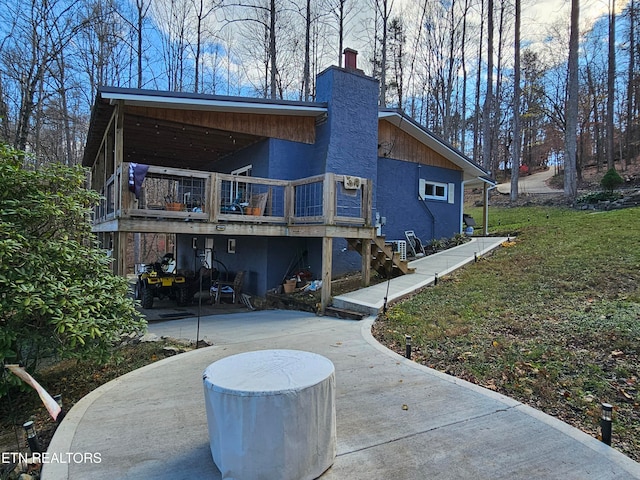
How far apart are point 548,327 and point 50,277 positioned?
6144mm

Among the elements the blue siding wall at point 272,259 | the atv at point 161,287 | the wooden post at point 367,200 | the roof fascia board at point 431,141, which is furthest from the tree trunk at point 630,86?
the atv at point 161,287

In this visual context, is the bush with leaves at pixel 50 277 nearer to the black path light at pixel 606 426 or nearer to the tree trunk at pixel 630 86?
the black path light at pixel 606 426

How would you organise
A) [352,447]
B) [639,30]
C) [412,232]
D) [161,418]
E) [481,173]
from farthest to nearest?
1. [639,30]
2. [481,173]
3. [412,232]
4. [161,418]
5. [352,447]

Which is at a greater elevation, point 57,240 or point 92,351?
point 57,240

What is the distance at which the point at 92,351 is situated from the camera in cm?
402

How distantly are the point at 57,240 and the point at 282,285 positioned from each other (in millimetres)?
6117

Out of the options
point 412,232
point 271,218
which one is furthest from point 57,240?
point 412,232

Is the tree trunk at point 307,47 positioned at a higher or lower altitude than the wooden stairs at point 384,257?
higher

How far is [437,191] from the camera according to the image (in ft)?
45.8

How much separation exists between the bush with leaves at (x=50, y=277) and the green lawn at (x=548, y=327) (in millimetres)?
3756

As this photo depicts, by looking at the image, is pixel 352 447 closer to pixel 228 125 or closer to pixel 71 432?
pixel 71 432

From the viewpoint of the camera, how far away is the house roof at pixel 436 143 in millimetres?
11816

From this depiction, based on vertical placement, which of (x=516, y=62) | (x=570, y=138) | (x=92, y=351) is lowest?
(x=92, y=351)

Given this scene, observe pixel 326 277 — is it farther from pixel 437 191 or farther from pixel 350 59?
pixel 437 191
